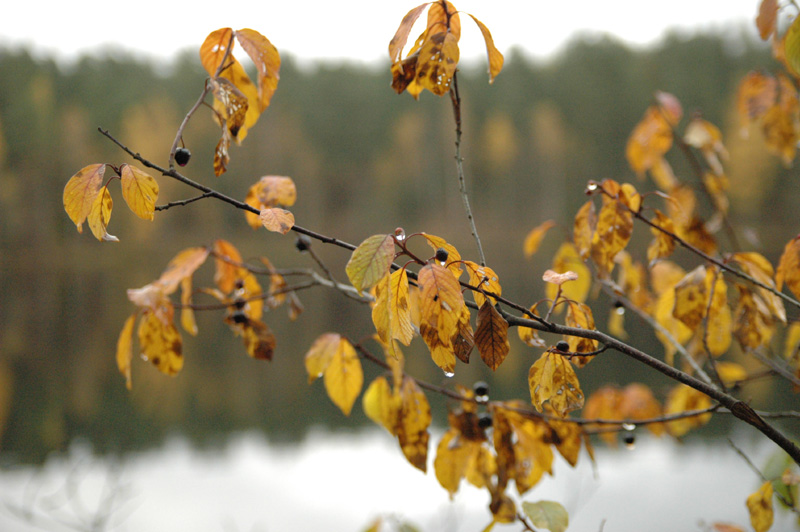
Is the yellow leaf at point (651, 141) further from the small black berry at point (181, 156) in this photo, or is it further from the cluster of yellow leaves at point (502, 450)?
the small black berry at point (181, 156)

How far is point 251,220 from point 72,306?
19661 millimetres

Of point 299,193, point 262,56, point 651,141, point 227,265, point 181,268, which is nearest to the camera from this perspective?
point 262,56

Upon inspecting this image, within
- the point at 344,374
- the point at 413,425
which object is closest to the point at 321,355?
the point at 344,374

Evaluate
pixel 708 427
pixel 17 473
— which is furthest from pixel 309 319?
pixel 708 427

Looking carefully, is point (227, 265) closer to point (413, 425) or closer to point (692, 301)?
point (413, 425)

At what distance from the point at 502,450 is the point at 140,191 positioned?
0.82 m

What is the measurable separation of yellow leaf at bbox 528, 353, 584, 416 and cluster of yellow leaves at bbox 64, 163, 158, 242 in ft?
1.98

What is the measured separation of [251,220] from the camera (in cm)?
123

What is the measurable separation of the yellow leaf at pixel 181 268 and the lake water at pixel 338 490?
14.7 ft

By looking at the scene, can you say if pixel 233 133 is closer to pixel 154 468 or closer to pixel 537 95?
pixel 154 468

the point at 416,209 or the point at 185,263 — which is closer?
the point at 185,263

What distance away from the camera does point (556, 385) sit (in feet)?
2.68

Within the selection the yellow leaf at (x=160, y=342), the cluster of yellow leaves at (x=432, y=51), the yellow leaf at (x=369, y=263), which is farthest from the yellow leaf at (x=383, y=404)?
the cluster of yellow leaves at (x=432, y=51)

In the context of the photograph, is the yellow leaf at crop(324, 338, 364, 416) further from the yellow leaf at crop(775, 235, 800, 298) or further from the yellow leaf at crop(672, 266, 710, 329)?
the yellow leaf at crop(775, 235, 800, 298)
